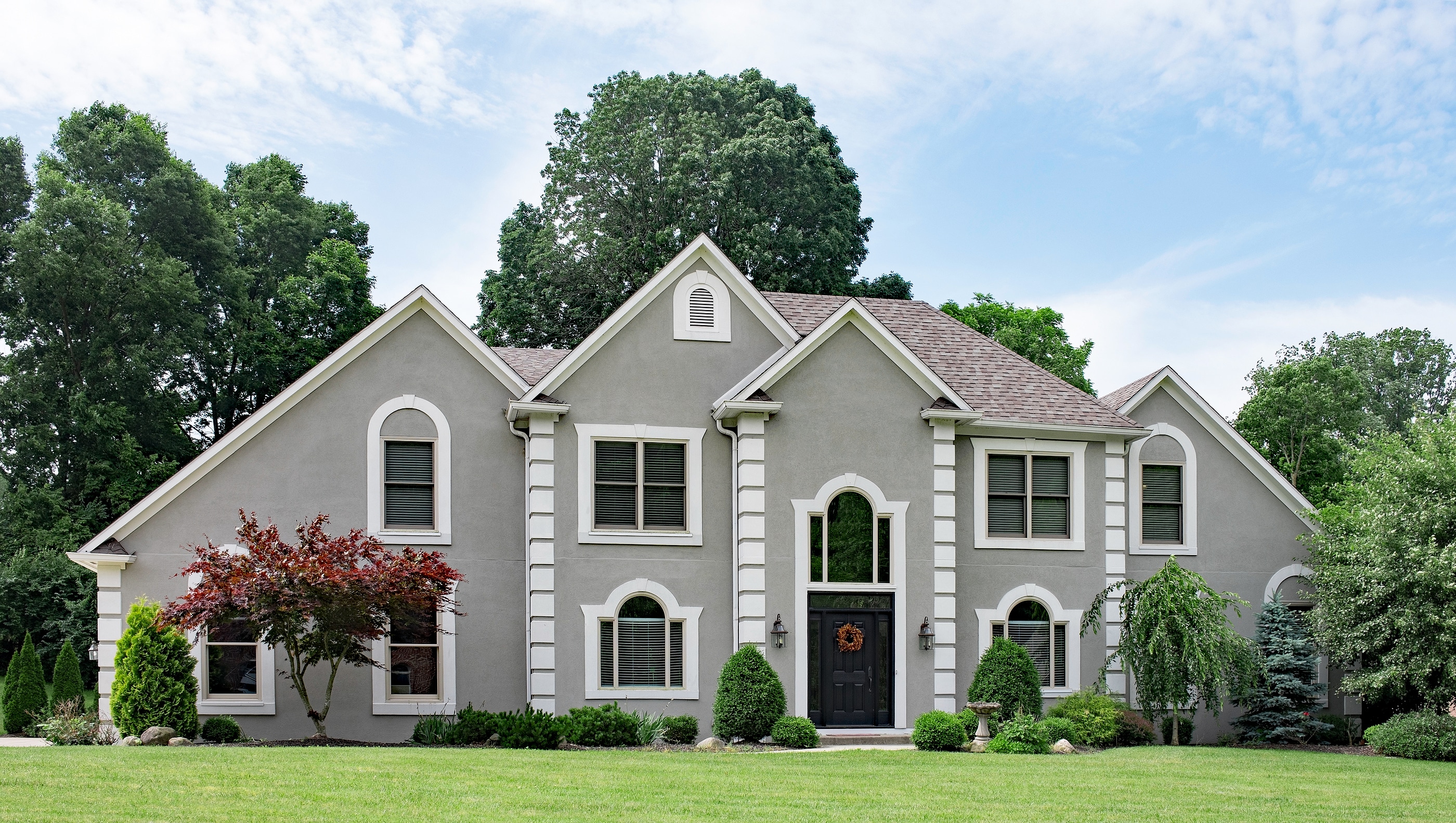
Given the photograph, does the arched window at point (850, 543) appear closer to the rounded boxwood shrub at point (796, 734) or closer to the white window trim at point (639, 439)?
the white window trim at point (639, 439)

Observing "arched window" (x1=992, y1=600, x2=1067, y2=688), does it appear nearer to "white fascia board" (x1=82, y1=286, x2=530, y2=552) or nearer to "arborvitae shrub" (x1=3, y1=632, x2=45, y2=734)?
"white fascia board" (x1=82, y1=286, x2=530, y2=552)

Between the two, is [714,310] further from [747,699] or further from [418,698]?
[418,698]

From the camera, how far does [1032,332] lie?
152 ft

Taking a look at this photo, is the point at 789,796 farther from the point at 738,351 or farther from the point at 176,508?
the point at 176,508

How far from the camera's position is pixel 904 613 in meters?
21.3

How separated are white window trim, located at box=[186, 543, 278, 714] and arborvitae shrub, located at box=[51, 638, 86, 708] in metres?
4.53

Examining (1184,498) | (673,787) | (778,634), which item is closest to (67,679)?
(778,634)

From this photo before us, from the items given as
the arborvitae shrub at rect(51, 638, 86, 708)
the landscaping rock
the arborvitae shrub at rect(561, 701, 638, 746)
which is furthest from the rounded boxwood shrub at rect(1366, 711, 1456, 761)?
the arborvitae shrub at rect(51, 638, 86, 708)

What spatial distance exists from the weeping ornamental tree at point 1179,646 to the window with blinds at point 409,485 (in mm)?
12398

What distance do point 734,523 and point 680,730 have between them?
3.74 m

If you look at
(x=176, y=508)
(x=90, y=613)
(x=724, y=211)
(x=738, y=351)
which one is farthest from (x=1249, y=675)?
(x=90, y=613)

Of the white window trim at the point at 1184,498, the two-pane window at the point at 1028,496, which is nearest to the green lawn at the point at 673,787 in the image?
the two-pane window at the point at 1028,496

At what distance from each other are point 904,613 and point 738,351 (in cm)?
552

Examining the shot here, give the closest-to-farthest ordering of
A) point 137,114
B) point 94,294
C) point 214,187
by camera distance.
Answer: point 94,294
point 137,114
point 214,187
